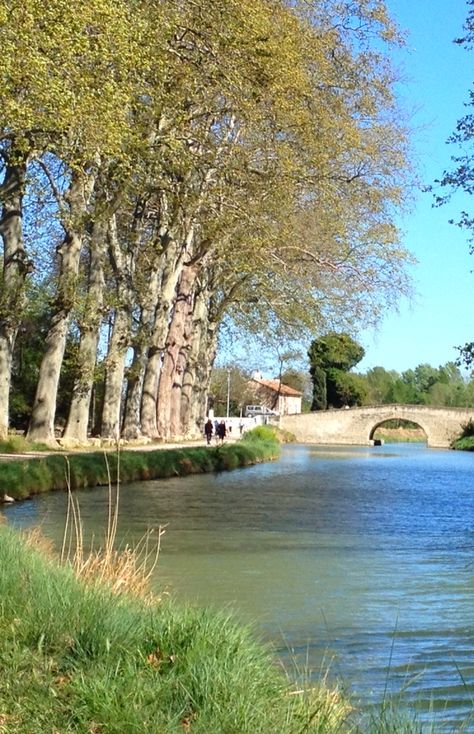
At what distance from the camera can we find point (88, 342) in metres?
30.5

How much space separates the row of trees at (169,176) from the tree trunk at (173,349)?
0.26ft

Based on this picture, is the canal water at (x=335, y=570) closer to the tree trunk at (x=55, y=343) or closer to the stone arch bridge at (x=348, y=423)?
the tree trunk at (x=55, y=343)

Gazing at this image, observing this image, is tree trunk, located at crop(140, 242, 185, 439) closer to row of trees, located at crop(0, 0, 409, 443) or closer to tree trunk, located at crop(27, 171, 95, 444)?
row of trees, located at crop(0, 0, 409, 443)

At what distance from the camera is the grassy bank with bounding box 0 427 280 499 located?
20.8 m

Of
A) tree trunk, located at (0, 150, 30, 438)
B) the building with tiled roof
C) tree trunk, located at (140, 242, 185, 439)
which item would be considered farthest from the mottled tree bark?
the building with tiled roof

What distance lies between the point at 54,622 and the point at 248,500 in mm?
17666

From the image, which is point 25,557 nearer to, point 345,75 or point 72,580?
point 72,580

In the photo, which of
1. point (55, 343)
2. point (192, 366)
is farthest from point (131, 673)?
point (192, 366)

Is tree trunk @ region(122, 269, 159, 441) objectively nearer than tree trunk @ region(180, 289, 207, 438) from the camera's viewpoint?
Yes

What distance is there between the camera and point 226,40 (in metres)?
22.0

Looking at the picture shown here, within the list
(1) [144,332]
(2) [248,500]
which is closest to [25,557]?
(2) [248,500]

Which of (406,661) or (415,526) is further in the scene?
(415,526)

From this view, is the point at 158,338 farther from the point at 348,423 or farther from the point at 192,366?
the point at 348,423

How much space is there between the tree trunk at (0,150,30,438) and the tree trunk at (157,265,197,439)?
14.7 meters
